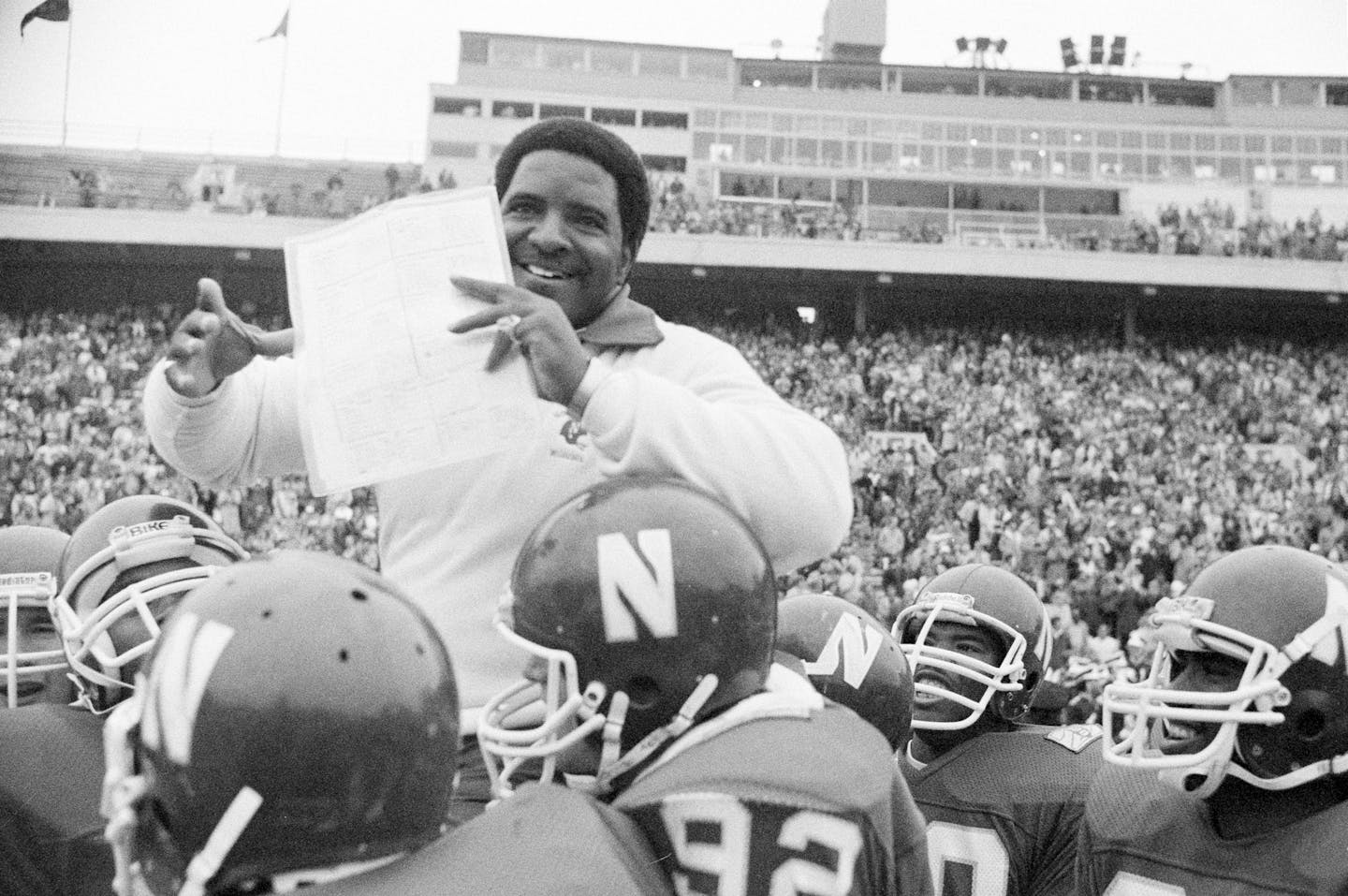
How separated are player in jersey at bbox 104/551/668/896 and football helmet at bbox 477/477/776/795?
28cm

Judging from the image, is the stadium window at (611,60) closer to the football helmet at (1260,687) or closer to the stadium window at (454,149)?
the stadium window at (454,149)

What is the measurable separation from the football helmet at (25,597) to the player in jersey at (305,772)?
1.52m

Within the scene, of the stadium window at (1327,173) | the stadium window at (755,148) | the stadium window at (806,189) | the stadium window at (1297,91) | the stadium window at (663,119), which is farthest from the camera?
the stadium window at (1297,91)

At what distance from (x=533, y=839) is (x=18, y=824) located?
4.29 feet

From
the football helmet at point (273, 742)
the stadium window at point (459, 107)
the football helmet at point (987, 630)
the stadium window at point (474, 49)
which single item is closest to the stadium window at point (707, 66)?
the stadium window at point (474, 49)

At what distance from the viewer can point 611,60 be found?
113 ft

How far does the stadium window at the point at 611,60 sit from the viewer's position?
34.2m

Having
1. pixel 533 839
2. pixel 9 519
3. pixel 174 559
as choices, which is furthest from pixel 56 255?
pixel 533 839

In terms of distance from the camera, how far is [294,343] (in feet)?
6.95

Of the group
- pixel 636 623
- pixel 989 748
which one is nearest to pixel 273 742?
pixel 636 623

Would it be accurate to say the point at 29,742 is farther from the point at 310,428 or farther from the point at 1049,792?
the point at 1049,792

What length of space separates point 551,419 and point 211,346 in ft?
1.80

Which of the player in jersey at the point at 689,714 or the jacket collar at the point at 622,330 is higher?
the jacket collar at the point at 622,330

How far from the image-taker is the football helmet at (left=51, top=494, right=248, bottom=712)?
2502 millimetres
